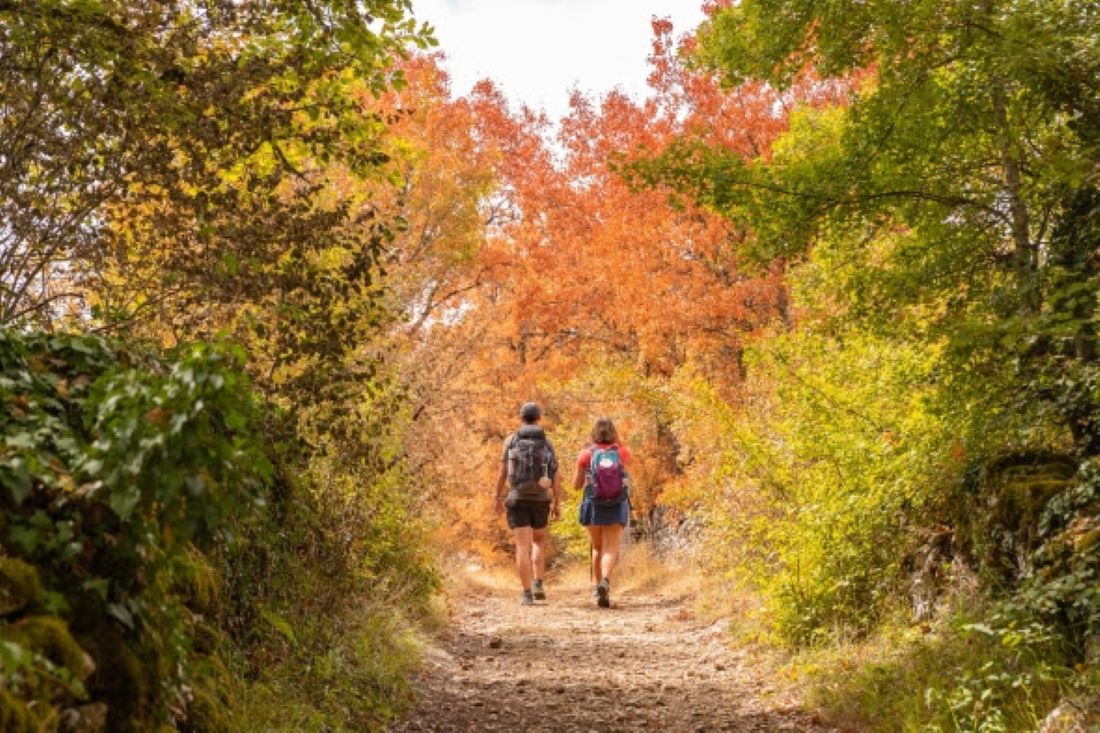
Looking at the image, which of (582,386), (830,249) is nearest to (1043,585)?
(830,249)

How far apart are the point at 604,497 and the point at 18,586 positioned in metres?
9.44

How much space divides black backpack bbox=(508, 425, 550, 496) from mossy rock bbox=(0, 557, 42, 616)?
9.02 metres

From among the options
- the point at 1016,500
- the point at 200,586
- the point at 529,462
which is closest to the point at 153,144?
the point at 200,586

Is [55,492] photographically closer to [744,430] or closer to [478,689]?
[478,689]

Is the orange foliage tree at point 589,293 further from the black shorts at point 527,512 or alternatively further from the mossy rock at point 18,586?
the mossy rock at point 18,586

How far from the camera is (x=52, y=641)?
2.68 metres

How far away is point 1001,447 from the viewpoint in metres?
6.19

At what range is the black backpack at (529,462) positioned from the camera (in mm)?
11711

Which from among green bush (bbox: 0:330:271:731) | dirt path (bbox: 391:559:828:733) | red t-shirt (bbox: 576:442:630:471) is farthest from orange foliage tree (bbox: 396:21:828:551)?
green bush (bbox: 0:330:271:731)

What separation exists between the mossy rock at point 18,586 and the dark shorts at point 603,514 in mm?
9432

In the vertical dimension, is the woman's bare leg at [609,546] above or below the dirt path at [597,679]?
above

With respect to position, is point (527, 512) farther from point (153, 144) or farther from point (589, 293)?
point (589, 293)

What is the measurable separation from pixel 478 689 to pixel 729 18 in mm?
5017

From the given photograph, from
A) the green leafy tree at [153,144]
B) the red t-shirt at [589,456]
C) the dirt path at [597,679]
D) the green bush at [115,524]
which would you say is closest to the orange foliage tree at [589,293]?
the red t-shirt at [589,456]
